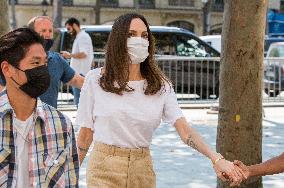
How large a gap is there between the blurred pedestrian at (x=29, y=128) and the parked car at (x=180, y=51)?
12478 mm

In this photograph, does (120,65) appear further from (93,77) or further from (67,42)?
(67,42)

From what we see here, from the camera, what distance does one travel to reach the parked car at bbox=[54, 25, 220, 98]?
635 inches

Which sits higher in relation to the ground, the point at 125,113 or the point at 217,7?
the point at 125,113

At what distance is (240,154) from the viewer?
19.5 feet

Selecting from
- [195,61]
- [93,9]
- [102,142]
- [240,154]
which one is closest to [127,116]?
[102,142]

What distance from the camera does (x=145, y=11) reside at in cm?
5228

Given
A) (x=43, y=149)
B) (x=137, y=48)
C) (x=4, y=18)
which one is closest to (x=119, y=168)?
(x=137, y=48)

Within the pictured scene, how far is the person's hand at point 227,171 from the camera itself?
3.96 meters

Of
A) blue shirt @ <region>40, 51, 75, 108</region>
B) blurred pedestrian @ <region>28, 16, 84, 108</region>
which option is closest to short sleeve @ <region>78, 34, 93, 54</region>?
blurred pedestrian @ <region>28, 16, 84, 108</region>

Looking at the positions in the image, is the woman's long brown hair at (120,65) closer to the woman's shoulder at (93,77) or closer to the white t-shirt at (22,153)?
the woman's shoulder at (93,77)

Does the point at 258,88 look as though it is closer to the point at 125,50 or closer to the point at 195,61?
the point at 125,50

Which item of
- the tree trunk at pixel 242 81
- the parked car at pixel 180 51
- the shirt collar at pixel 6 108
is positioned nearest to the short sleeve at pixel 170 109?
the shirt collar at pixel 6 108

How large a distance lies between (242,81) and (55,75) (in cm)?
150

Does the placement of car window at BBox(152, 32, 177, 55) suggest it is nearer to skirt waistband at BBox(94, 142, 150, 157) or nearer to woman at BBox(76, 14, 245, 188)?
woman at BBox(76, 14, 245, 188)
